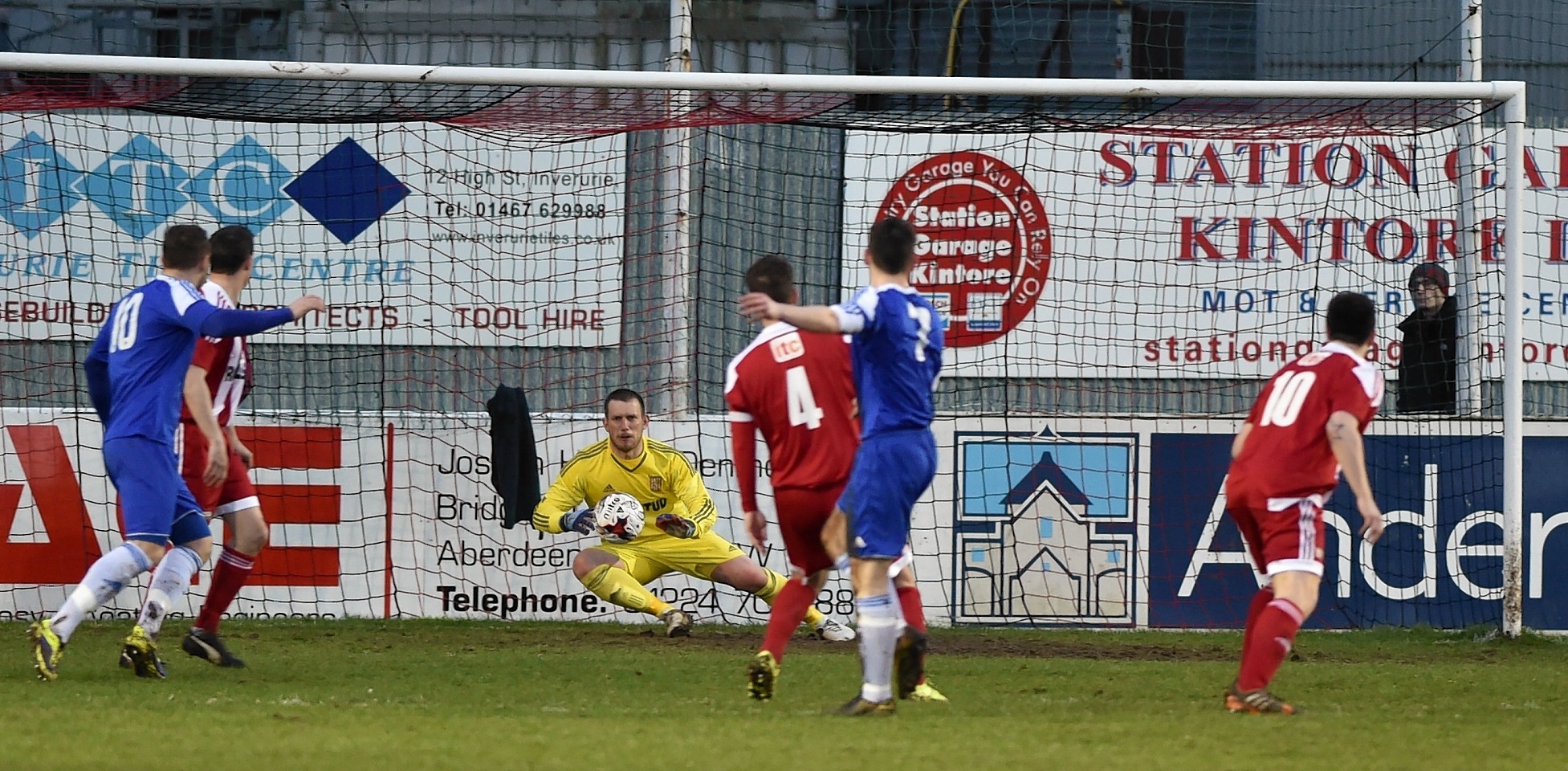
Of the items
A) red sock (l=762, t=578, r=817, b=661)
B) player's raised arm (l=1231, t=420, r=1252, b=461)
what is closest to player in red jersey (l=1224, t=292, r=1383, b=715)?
player's raised arm (l=1231, t=420, r=1252, b=461)

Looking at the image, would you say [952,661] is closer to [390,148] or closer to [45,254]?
[390,148]

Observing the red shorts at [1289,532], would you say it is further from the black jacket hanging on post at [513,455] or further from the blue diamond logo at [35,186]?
the blue diamond logo at [35,186]

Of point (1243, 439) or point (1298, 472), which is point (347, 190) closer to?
point (1243, 439)

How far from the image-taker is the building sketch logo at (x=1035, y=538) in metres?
10.2

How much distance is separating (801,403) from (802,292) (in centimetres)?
482

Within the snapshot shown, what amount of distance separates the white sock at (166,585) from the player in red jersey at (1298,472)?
423 cm

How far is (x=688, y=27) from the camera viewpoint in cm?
1070

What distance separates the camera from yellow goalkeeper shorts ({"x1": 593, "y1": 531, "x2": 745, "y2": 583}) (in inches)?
372

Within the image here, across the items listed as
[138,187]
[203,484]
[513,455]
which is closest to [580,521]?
[513,455]

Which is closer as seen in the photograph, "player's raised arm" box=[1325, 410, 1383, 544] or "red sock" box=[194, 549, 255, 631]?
"player's raised arm" box=[1325, 410, 1383, 544]

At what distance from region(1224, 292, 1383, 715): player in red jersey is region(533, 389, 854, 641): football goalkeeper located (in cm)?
334

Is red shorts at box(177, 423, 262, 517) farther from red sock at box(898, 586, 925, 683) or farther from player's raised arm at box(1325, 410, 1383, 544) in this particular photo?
player's raised arm at box(1325, 410, 1383, 544)

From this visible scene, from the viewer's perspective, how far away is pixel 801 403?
6.68 metres

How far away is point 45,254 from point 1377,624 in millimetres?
8199
